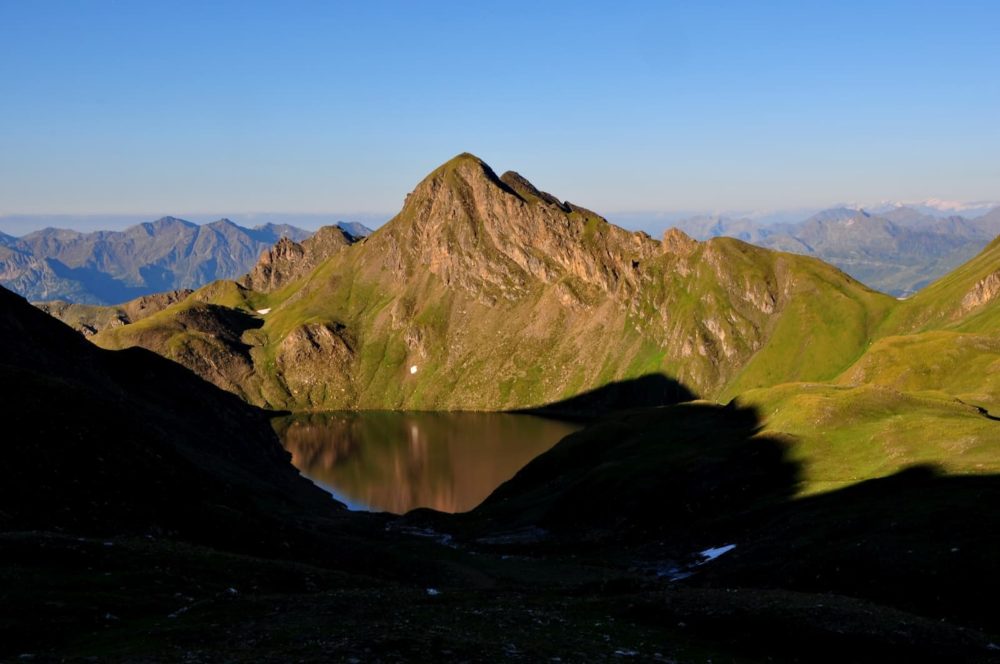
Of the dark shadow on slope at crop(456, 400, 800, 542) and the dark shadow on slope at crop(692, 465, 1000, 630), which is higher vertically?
the dark shadow on slope at crop(692, 465, 1000, 630)

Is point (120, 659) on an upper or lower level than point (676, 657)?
upper

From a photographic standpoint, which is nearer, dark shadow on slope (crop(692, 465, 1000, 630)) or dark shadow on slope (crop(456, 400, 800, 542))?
dark shadow on slope (crop(692, 465, 1000, 630))

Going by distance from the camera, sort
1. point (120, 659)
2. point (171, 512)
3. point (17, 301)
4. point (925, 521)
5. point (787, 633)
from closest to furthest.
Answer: point (120, 659) < point (787, 633) < point (925, 521) < point (171, 512) < point (17, 301)

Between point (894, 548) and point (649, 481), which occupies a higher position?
point (894, 548)

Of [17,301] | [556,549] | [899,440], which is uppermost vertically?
[17,301]

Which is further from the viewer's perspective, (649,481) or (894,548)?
(649,481)

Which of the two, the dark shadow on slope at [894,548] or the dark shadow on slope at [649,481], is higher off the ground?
the dark shadow on slope at [894,548]

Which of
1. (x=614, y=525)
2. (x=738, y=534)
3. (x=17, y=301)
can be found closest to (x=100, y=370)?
(x=17, y=301)

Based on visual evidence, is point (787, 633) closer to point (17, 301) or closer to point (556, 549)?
point (556, 549)

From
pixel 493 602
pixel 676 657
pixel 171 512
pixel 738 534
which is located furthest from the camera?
pixel 738 534

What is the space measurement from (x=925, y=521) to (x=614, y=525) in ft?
152

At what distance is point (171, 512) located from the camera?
61.4 metres

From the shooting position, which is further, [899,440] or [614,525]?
[614,525]

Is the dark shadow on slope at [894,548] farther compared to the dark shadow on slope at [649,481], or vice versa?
the dark shadow on slope at [649,481]
